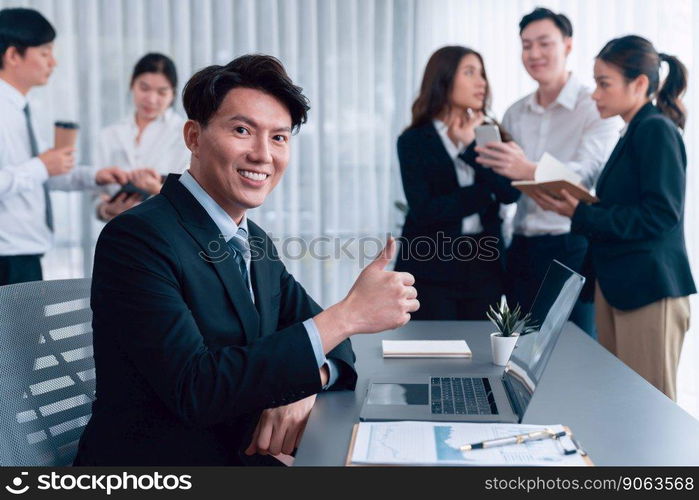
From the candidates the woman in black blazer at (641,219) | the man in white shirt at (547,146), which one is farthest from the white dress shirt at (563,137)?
the woman in black blazer at (641,219)

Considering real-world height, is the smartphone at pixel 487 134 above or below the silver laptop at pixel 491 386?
above

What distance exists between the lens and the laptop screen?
1263 millimetres

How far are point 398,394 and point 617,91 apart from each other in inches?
70.7

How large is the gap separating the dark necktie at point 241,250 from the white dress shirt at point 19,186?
6.30ft

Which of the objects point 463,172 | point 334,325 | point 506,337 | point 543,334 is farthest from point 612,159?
point 334,325

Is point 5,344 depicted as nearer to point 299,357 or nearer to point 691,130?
point 299,357

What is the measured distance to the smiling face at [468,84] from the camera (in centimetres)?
298

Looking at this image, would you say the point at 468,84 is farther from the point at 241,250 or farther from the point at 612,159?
the point at 241,250

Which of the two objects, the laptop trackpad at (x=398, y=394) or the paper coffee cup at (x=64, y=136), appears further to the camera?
the paper coffee cup at (x=64, y=136)

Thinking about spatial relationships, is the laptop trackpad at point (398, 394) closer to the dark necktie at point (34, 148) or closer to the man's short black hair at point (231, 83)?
the man's short black hair at point (231, 83)

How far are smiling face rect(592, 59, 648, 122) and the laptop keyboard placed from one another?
1.62m

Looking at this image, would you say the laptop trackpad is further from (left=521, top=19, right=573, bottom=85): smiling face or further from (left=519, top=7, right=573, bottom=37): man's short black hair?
(left=519, top=7, right=573, bottom=37): man's short black hair

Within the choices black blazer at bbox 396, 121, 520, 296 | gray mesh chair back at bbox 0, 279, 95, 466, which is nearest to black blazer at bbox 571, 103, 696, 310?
black blazer at bbox 396, 121, 520, 296

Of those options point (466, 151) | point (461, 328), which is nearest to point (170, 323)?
point (461, 328)
